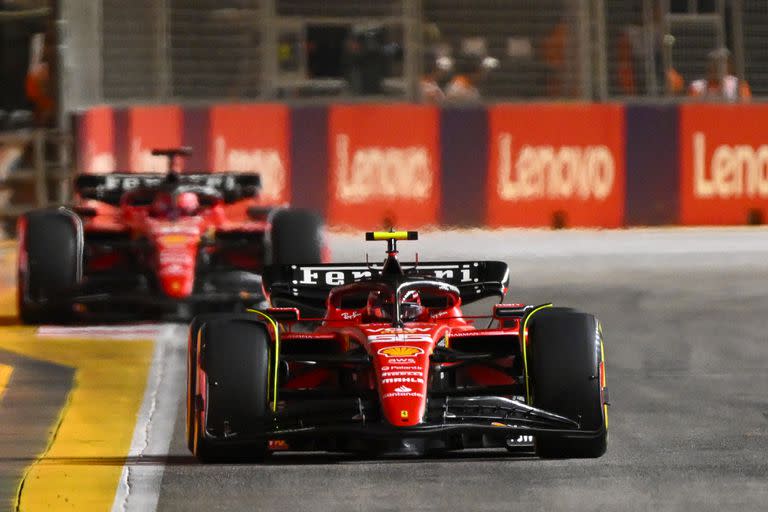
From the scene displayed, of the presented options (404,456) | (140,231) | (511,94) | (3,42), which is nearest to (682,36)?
(511,94)

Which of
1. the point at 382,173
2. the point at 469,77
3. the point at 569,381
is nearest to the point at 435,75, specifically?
the point at 469,77

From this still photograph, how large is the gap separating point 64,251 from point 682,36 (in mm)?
11368

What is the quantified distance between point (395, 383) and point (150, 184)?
8085 millimetres

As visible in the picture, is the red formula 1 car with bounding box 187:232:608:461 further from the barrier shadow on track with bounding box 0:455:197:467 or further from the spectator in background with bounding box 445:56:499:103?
the spectator in background with bounding box 445:56:499:103

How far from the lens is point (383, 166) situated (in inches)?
927

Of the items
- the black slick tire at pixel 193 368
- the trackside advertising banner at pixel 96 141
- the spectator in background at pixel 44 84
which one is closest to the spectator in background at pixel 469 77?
the trackside advertising banner at pixel 96 141

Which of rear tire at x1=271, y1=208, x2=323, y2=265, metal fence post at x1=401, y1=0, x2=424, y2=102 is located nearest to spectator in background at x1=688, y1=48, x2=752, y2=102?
metal fence post at x1=401, y1=0, x2=424, y2=102

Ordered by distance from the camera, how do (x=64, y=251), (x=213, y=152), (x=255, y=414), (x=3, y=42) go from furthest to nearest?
(x=3, y=42) → (x=213, y=152) → (x=64, y=251) → (x=255, y=414)

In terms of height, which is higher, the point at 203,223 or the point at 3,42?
the point at 3,42

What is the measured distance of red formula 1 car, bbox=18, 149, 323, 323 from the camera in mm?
Result: 15344

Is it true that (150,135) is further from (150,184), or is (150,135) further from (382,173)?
(150,184)

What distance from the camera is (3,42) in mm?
28328

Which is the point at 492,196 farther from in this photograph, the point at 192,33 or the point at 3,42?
the point at 3,42

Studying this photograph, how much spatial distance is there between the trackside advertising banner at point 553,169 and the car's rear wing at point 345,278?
42.3ft
